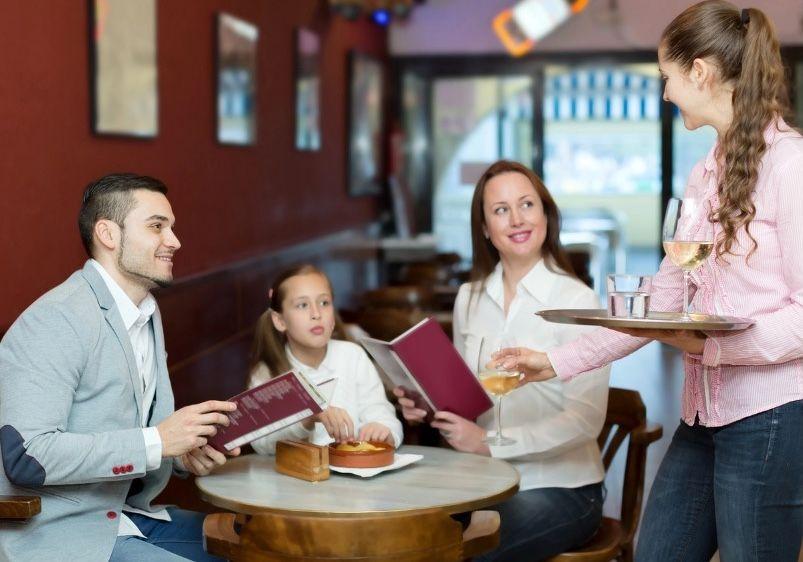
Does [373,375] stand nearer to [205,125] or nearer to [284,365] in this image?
[284,365]

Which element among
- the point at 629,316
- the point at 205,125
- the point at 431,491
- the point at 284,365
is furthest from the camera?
the point at 205,125

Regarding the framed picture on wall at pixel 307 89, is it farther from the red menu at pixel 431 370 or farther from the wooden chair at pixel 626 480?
the red menu at pixel 431 370

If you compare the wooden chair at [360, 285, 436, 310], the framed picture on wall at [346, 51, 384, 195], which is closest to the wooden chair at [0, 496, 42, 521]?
the wooden chair at [360, 285, 436, 310]

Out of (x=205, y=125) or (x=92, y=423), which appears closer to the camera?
(x=92, y=423)

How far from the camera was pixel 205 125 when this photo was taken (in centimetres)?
568

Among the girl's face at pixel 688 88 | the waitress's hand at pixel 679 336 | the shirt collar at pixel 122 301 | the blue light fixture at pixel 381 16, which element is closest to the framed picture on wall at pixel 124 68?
the shirt collar at pixel 122 301

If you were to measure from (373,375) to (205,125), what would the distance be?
112 inches

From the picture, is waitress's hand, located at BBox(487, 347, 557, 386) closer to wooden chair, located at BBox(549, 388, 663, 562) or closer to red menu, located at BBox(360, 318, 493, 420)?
red menu, located at BBox(360, 318, 493, 420)

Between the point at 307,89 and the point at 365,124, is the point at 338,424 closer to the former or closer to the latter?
the point at 307,89

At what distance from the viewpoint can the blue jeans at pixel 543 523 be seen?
2.85 meters

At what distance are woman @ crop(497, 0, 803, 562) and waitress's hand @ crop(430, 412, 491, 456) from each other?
748 mm

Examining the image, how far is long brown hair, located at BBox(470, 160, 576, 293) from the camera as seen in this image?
3.21 metres

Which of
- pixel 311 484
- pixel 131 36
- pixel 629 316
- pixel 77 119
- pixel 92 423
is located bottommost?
pixel 311 484

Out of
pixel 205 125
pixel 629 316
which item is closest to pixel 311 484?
pixel 629 316
